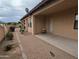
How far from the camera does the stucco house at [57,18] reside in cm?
1067

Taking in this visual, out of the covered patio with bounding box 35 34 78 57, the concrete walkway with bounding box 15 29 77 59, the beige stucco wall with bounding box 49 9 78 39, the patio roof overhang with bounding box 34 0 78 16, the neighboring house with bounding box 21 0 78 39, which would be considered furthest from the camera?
the beige stucco wall with bounding box 49 9 78 39

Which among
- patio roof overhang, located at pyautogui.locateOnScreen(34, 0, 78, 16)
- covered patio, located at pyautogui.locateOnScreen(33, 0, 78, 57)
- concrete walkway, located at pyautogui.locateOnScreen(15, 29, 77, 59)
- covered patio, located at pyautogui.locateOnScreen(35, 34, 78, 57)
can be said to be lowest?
concrete walkway, located at pyautogui.locateOnScreen(15, 29, 77, 59)

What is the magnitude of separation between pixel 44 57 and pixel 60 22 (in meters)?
10.00

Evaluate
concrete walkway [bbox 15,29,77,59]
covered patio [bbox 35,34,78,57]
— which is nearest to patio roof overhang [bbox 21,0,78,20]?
covered patio [bbox 35,34,78,57]

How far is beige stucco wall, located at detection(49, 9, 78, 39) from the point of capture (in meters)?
13.4

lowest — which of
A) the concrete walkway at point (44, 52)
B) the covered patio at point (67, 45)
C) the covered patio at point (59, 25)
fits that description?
the concrete walkway at point (44, 52)

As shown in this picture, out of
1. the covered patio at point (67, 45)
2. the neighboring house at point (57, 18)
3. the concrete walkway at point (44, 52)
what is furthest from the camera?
the neighboring house at point (57, 18)

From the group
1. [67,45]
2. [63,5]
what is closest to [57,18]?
[63,5]

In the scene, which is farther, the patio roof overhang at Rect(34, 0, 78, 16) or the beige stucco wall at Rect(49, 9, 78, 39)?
the beige stucco wall at Rect(49, 9, 78, 39)

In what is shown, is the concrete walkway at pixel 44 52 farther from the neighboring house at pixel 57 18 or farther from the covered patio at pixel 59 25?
the neighboring house at pixel 57 18

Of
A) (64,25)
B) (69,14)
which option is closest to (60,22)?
(64,25)

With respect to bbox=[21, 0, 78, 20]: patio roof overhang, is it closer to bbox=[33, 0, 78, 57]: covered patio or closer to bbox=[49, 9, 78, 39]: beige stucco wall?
bbox=[33, 0, 78, 57]: covered patio

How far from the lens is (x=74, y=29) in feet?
42.4

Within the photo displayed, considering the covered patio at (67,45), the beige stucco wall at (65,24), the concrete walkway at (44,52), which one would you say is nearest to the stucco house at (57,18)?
the beige stucco wall at (65,24)
